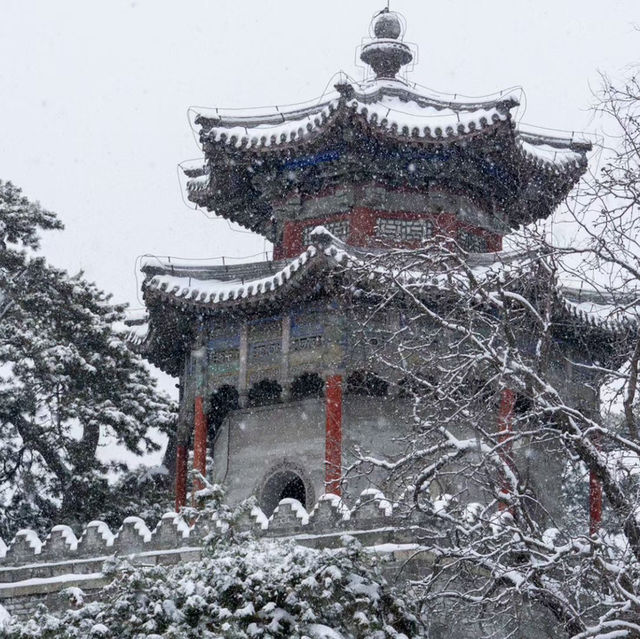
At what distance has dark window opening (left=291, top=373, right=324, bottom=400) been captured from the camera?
18500mm

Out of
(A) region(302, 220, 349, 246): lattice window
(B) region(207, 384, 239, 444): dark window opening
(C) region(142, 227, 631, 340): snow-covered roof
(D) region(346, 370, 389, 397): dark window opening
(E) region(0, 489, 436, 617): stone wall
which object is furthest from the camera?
(A) region(302, 220, 349, 246): lattice window

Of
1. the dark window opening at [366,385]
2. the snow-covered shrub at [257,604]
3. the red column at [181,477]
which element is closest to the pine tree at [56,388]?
the red column at [181,477]

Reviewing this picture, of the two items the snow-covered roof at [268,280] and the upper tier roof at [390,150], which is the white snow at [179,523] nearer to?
the snow-covered roof at [268,280]

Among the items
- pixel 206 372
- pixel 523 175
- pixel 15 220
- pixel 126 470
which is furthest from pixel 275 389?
pixel 15 220

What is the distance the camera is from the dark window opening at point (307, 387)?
18.5 m

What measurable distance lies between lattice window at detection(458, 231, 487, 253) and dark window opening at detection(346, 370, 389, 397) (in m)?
2.48

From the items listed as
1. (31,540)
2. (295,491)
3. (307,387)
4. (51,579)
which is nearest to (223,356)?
(307,387)

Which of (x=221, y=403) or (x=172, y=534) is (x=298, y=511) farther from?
(x=221, y=403)

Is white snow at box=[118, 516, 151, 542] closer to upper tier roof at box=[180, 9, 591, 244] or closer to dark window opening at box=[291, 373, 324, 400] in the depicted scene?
dark window opening at box=[291, 373, 324, 400]

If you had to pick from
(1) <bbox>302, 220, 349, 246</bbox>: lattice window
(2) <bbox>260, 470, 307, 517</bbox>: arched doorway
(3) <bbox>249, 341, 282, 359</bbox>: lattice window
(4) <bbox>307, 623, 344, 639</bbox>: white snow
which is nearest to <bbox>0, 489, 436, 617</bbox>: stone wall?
(2) <bbox>260, 470, 307, 517</bbox>: arched doorway

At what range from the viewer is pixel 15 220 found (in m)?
25.2

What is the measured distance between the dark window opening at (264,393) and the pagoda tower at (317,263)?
0.03 m

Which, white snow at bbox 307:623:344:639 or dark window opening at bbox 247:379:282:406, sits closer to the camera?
white snow at bbox 307:623:344:639

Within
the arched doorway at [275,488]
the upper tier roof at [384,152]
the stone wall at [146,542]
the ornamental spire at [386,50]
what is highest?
the ornamental spire at [386,50]
